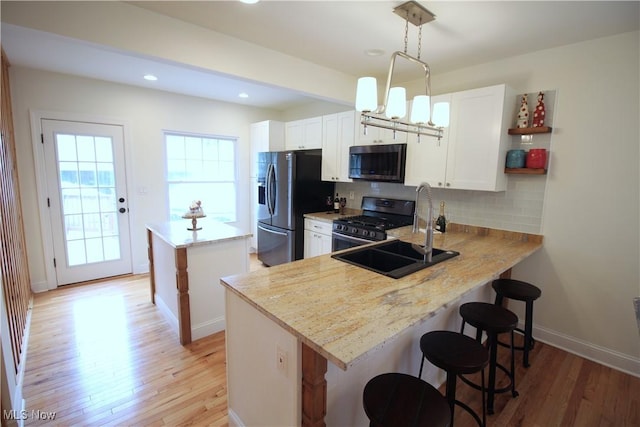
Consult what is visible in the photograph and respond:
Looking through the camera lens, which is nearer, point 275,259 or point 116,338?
point 116,338

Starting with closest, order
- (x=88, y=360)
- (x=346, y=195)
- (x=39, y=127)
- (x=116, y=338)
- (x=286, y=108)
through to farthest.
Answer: (x=88, y=360) → (x=116, y=338) → (x=39, y=127) → (x=346, y=195) → (x=286, y=108)

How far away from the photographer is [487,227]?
9.71 ft

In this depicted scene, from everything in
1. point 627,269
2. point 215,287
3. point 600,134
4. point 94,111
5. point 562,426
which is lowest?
point 562,426

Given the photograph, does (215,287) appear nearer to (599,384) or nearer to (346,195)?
(346,195)

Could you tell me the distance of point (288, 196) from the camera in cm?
399

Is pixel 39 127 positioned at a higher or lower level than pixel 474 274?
higher

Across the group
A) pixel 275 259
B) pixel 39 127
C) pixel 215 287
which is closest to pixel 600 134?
pixel 215 287

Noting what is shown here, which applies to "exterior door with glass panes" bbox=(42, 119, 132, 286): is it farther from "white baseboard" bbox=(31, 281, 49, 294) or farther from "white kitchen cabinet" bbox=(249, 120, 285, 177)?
"white kitchen cabinet" bbox=(249, 120, 285, 177)

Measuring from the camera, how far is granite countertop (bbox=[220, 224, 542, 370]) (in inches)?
42.9

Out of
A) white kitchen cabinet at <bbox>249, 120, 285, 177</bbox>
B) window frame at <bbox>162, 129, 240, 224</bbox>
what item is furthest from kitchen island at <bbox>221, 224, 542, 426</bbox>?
window frame at <bbox>162, 129, 240, 224</bbox>

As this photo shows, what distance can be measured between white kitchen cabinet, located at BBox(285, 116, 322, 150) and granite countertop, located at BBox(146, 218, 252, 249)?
5.86 feet

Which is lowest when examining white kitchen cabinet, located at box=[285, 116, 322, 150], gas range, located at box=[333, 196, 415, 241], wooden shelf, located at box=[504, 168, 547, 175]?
gas range, located at box=[333, 196, 415, 241]

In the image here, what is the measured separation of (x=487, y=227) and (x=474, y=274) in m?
1.41

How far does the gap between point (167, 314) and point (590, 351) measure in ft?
12.6
